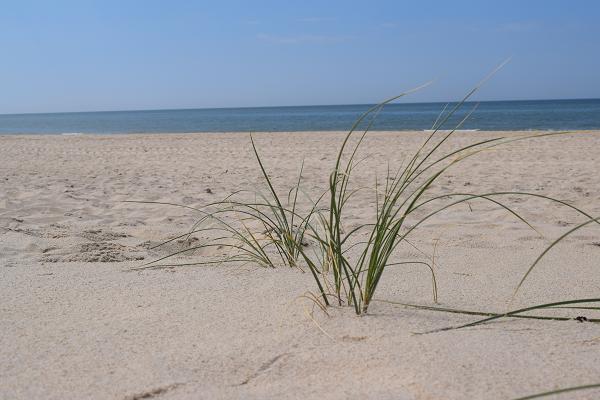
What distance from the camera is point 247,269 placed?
2447 mm

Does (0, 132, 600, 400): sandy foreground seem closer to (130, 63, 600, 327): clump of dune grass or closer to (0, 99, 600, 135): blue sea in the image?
(130, 63, 600, 327): clump of dune grass

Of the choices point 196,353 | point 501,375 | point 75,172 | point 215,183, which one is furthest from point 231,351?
point 75,172

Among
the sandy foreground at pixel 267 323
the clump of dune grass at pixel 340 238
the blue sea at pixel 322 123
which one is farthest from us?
the blue sea at pixel 322 123

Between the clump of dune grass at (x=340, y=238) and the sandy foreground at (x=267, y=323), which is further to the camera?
the clump of dune grass at (x=340, y=238)

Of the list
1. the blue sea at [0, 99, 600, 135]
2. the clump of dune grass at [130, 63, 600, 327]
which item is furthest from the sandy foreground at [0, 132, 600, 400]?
the blue sea at [0, 99, 600, 135]

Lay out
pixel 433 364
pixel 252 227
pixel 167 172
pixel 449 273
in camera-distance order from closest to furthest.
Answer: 1. pixel 433 364
2. pixel 449 273
3. pixel 252 227
4. pixel 167 172

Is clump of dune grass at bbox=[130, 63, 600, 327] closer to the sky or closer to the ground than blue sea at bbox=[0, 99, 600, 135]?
closer to the sky

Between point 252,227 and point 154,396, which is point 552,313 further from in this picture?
point 252,227

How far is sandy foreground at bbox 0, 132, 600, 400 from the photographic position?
1373mm

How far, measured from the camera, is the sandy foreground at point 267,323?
4.50ft

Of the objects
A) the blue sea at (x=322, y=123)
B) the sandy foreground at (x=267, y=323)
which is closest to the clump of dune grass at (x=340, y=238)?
the sandy foreground at (x=267, y=323)

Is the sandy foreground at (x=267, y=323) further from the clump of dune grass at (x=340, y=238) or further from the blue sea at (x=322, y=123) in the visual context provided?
the blue sea at (x=322, y=123)

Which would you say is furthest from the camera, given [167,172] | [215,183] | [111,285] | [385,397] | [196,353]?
[167,172]

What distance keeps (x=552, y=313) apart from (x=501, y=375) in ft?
1.77
